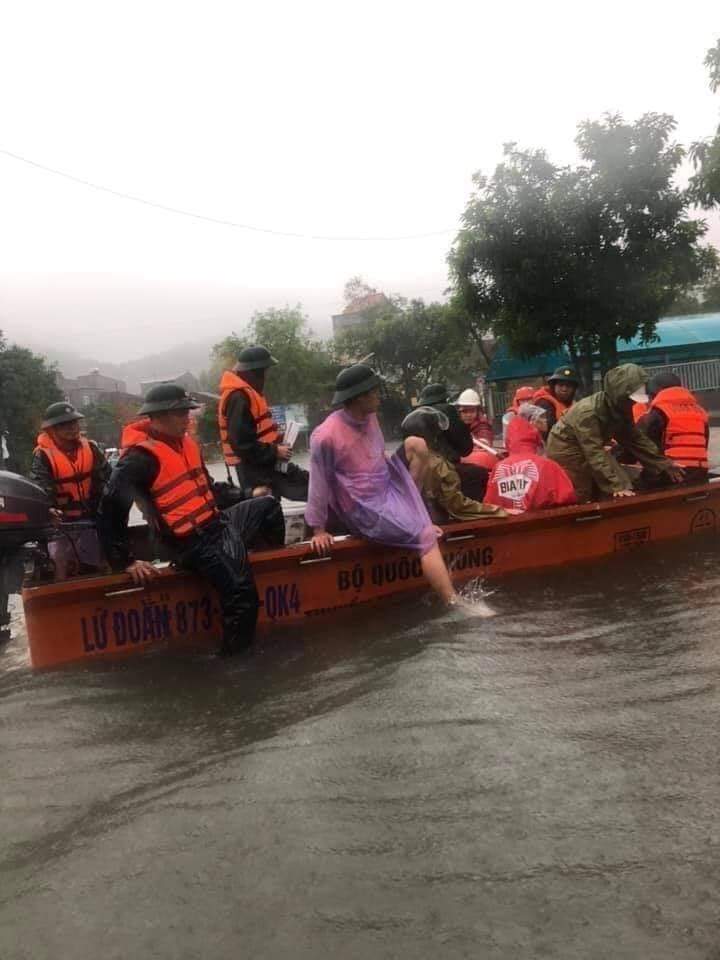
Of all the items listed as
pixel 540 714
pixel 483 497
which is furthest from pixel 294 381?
pixel 540 714

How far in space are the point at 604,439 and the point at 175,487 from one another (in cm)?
365

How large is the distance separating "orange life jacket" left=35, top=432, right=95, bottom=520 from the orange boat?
139 centimetres

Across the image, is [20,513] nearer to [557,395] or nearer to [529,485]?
[529,485]

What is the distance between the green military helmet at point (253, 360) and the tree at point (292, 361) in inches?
1643

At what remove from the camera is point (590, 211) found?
17.2m

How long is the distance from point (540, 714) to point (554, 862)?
1.10 m

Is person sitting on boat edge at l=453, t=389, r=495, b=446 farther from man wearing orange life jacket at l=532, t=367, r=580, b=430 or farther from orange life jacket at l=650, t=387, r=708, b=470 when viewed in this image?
orange life jacket at l=650, t=387, r=708, b=470

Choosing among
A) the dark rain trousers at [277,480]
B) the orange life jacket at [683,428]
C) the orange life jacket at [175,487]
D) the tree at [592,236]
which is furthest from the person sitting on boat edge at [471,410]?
the tree at [592,236]

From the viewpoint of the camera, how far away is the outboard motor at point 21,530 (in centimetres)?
512

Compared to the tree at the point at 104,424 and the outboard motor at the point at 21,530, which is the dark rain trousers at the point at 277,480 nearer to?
the outboard motor at the point at 21,530

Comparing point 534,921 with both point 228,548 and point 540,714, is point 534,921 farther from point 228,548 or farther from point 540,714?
point 228,548

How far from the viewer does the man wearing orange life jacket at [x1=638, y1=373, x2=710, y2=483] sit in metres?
7.43

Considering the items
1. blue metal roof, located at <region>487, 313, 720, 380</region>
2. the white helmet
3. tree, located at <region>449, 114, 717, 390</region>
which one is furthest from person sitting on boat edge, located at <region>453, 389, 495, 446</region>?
blue metal roof, located at <region>487, 313, 720, 380</region>

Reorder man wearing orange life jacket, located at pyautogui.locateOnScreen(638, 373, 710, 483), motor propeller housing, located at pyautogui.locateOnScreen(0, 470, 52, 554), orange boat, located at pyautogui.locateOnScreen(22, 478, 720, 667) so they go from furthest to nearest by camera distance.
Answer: man wearing orange life jacket, located at pyautogui.locateOnScreen(638, 373, 710, 483) < motor propeller housing, located at pyautogui.locateOnScreen(0, 470, 52, 554) < orange boat, located at pyautogui.locateOnScreen(22, 478, 720, 667)
